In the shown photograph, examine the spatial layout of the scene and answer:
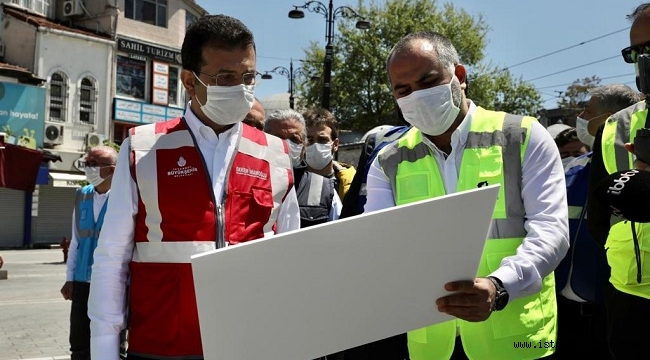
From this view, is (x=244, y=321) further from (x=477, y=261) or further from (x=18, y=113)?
(x=18, y=113)

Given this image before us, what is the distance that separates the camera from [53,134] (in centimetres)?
2759

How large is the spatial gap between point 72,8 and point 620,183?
30.8 m

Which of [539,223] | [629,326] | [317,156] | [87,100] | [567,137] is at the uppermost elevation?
[87,100]

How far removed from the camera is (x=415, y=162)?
247cm

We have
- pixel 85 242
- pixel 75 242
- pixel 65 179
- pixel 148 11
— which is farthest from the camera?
pixel 148 11

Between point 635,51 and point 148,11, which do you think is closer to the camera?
point 635,51

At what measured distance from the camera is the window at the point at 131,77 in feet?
100.0

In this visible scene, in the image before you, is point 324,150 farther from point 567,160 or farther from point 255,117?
point 567,160

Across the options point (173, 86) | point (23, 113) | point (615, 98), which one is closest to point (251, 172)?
point (615, 98)

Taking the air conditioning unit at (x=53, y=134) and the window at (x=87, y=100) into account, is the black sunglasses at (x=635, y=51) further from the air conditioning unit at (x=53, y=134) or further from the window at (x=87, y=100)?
the window at (x=87, y=100)

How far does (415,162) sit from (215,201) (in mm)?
736

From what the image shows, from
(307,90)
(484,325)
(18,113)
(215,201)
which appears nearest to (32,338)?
(215,201)

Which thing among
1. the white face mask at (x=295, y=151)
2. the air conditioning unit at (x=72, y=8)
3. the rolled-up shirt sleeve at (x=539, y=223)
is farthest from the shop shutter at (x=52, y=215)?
the rolled-up shirt sleeve at (x=539, y=223)

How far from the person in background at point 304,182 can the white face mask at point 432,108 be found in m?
2.06
